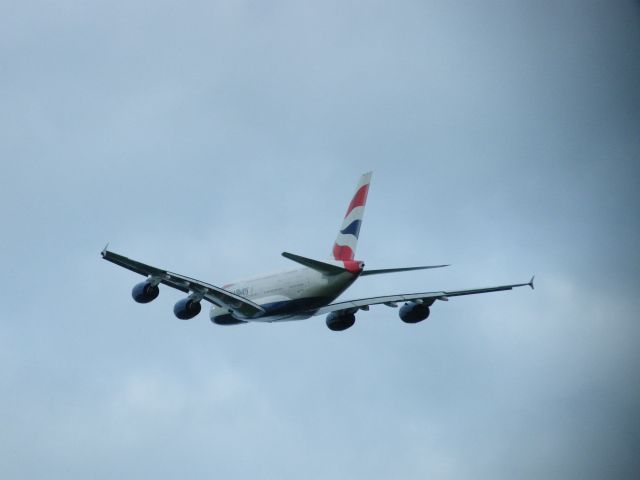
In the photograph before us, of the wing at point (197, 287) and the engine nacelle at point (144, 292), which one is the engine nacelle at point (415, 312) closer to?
the wing at point (197, 287)

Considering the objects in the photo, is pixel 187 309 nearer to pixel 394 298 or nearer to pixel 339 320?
pixel 339 320

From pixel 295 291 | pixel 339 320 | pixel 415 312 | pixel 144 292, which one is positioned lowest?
pixel 144 292

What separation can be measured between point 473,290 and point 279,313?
42.5ft

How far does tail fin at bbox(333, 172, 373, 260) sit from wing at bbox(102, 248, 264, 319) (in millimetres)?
6635

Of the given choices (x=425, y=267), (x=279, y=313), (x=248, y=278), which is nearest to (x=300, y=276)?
(x=279, y=313)

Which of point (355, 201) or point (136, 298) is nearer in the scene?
point (136, 298)

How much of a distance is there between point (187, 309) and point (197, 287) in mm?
2594

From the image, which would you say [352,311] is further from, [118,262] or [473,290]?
[118,262]

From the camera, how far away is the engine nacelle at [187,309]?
5559 centimetres

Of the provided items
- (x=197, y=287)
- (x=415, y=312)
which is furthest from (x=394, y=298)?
(x=197, y=287)

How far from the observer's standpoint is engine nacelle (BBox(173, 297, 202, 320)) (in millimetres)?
55594

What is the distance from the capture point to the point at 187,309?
5569cm

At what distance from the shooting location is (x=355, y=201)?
55.8 meters

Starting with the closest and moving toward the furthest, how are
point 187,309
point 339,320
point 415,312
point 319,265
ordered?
1. point 319,265
2. point 187,309
3. point 415,312
4. point 339,320
